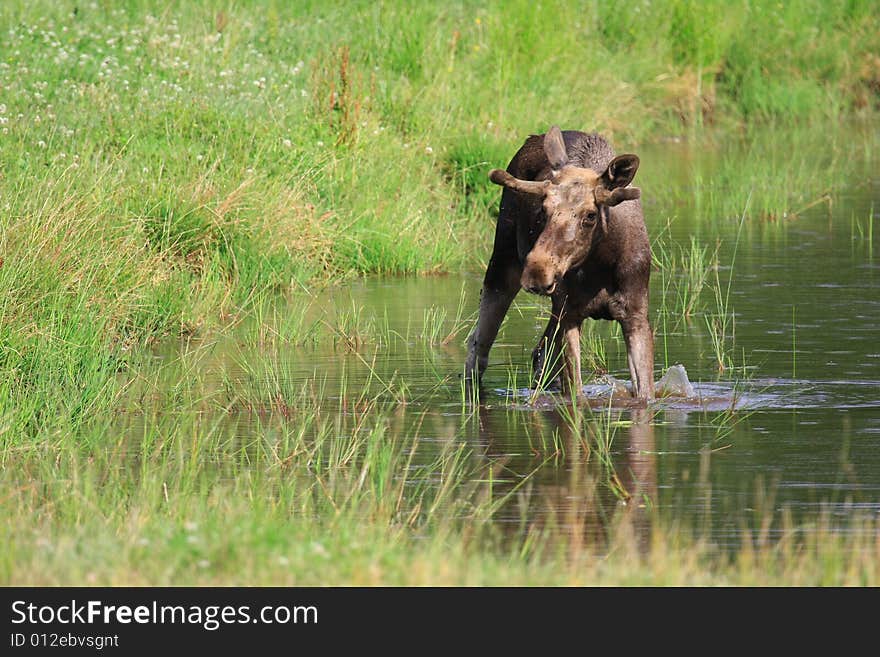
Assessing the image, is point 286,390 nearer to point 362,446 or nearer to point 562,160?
point 362,446

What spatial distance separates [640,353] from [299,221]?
207 inches

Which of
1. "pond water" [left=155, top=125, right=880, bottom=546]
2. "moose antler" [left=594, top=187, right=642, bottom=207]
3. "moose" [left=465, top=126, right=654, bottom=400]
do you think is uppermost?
"moose antler" [left=594, top=187, right=642, bottom=207]

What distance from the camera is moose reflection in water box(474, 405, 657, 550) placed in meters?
7.97

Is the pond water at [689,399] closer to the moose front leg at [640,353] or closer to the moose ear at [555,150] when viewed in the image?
the moose front leg at [640,353]

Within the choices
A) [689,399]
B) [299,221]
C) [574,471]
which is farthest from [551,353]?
[299,221]

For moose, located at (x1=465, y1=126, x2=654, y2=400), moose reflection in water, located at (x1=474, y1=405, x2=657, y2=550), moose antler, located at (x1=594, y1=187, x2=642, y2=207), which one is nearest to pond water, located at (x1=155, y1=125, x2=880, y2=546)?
moose reflection in water, located at (x1=474, y1=405, x2=657, y2=550)

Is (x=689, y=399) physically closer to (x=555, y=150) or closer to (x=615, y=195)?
(x=615, y=195)

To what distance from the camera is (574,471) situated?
29.8 ft

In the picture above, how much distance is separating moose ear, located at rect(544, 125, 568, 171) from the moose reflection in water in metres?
1.40

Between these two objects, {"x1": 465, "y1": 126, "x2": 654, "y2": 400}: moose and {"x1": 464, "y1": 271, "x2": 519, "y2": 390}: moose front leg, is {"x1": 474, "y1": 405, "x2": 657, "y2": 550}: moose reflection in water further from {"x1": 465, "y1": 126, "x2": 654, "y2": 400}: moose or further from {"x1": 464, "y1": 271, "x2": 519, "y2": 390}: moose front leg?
{"x1": 464, "y1": 271, "x2": 519, "y2": 390}: moose front leg

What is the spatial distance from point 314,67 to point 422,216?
10.4ft

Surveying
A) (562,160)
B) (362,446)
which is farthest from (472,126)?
(362,446)

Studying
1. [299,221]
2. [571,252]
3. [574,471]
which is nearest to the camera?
[574,471]

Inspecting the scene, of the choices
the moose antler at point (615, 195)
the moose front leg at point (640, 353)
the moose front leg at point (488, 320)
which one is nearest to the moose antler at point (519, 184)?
the moose antler at point (615, 195)
